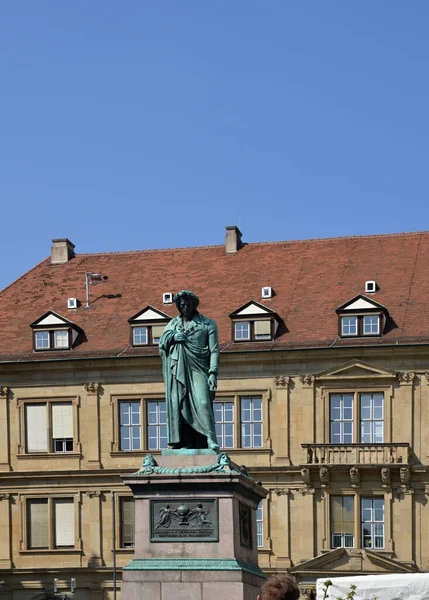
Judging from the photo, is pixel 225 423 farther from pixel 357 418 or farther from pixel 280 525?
pixel 357 418

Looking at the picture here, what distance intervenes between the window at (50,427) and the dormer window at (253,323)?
6.27m

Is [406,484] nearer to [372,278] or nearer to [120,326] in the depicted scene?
[372,278]

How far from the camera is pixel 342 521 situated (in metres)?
50.3

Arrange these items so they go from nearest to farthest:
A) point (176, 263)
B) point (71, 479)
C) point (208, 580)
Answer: point (208, 580)
point (71, 479)
point (176, 263)

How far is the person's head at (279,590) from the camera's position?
36.5 feet

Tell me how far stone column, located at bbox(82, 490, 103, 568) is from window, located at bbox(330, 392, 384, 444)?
27.0ft

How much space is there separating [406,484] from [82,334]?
12362 millimetres

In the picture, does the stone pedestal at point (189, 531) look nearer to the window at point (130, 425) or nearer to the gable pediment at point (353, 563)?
the gable pediment at point (353, 563)

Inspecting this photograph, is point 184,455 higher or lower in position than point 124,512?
higher

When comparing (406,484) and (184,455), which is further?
(406,484)

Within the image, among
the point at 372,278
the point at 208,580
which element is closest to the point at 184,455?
the point at 208,580

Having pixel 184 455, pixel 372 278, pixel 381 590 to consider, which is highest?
pixel 372 278

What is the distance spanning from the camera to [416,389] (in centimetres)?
5031

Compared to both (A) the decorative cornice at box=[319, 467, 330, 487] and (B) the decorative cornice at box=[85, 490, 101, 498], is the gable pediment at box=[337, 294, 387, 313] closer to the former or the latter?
(A) the decorative cornice at box=[319, 467, 330, 487]
